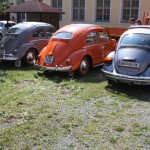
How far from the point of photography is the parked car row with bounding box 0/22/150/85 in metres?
7.80

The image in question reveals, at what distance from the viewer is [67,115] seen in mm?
6086

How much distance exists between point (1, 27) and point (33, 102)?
14929mm

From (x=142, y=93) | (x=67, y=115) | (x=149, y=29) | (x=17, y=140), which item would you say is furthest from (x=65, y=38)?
(x=17, y=140)

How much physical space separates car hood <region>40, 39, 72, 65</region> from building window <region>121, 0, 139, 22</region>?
1026 cm

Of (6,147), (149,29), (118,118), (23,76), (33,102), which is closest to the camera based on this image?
(6,147)

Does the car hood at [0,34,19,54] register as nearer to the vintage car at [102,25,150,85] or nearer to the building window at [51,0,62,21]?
the vintage car at [102,25,150,85]

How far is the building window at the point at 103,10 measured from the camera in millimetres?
19953

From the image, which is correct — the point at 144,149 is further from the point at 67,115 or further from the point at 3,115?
the point at 3,115

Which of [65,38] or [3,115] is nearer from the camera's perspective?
[3,115]

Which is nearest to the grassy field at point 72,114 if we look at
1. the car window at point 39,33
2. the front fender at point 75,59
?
the front fender at point 75,59

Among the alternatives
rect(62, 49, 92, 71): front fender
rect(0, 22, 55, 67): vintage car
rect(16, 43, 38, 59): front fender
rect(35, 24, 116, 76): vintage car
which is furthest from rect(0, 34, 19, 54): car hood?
rect(62, 49, 92, 71): front fender

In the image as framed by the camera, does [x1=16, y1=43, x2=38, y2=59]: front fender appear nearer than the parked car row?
No

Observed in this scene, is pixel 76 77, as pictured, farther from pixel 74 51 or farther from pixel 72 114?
pixel 72 114

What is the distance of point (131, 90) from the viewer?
8.00 meters
